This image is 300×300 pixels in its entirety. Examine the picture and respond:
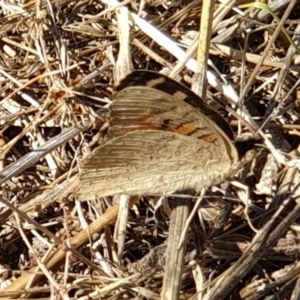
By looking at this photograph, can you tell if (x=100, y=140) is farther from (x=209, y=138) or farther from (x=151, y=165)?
(x=209, y=138)

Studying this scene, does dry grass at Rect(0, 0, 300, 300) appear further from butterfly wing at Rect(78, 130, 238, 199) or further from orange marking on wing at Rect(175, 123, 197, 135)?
orange marking on wing at Rect(175, 123, 197, 135)

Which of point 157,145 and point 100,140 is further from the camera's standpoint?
point 100,140

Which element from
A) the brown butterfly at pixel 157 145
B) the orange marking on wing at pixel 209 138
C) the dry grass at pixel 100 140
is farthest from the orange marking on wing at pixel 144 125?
the dry grass at pixel 100 140

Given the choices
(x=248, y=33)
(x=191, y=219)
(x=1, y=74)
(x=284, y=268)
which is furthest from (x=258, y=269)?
(x=1, y=74)

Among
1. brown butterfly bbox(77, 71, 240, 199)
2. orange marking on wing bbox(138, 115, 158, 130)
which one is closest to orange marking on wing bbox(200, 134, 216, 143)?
brown butterfly bbox(77, 71, 240, 199)

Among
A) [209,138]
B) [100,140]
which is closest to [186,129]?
[209,138]

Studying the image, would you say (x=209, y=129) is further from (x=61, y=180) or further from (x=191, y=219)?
(x=61, y=180)
